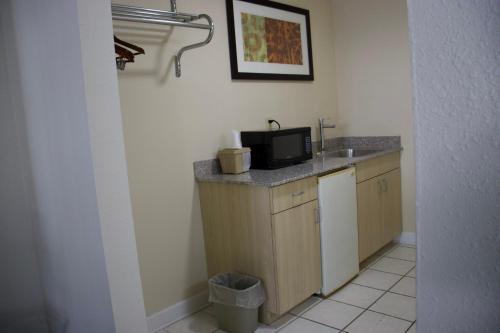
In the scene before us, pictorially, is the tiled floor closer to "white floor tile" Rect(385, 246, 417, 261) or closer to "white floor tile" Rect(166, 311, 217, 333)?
"white floor tile" Rect(166, 311, 217, 333)

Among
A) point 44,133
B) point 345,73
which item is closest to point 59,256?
point 44,133

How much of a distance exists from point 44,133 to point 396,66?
117 inches

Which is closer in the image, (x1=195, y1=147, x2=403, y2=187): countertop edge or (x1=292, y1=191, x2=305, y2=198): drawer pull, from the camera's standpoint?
(x1=195, y1=147, x2=403, y2=187): countertop edge

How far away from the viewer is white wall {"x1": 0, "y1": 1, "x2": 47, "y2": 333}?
5.73 ft

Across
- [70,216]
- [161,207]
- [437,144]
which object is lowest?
[161,207]

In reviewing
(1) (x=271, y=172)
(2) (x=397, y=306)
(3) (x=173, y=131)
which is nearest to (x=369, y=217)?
(2) (x=397, y=306)

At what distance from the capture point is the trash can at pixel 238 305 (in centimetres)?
210

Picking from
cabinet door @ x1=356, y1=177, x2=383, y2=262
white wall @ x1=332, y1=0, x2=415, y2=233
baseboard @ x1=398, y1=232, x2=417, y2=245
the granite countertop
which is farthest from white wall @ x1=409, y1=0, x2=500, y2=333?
baseboard @ x1=398, y1=232, x2=417, y2=245

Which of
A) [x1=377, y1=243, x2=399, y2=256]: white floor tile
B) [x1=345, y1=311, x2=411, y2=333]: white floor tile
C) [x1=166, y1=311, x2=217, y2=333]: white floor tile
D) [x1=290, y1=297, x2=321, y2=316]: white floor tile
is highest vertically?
[x1=377, y1=243, x2=399, y2=256]: white floor tile

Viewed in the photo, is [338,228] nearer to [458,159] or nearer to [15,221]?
[15,221]

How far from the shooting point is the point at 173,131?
2361 millimetres

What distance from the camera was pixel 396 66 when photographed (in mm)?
3391

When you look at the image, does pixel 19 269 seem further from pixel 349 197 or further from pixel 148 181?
pixel 349 197

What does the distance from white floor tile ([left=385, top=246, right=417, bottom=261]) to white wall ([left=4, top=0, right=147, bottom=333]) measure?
2.45m
